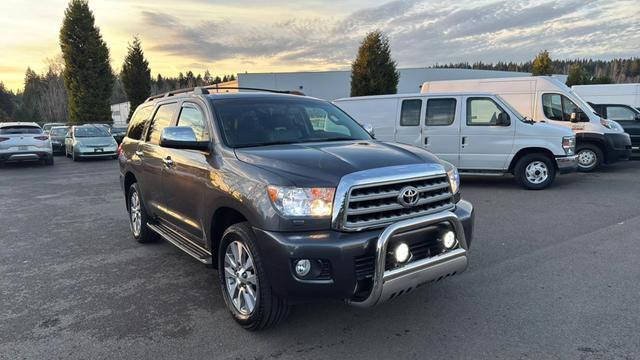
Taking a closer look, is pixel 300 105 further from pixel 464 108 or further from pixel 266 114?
pixel 464 108

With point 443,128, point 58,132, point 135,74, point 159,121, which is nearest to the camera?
point 159,121

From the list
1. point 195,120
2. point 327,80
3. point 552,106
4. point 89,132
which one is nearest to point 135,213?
point 195,120

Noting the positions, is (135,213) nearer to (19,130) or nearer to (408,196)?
(408,196)

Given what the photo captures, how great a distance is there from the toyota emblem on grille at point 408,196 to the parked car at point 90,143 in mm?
18323

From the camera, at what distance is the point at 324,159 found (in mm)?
3463

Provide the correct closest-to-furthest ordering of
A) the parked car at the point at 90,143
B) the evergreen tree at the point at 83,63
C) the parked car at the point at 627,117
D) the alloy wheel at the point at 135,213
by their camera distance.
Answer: the alloy wheel at the point at 135,213 → the parked car at the point at 627,117 → the parked car at the point at 90,143 → the evergreen tree at the point at 83,63

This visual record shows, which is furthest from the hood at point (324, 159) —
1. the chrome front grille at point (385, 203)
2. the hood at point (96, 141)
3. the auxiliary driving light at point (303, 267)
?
the hood at point (96, 141)

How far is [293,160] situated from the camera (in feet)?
11.3

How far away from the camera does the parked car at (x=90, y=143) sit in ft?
61.1

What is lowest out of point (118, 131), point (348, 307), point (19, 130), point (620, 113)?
point (348, 307)

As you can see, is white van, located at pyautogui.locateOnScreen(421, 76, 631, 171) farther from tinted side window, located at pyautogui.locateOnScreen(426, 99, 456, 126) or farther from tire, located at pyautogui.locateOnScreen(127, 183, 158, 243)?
tire, located at pyautogui.locateOnScreen(127, 183, 158, 243)

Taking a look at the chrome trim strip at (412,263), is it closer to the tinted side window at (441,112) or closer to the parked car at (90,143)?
the tinted side window at (441,112)

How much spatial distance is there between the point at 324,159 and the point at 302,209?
0.51 meters

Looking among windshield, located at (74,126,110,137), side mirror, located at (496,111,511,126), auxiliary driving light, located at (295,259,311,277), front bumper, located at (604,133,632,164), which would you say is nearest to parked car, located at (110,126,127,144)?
windshield, located at (74,126,110,137)
